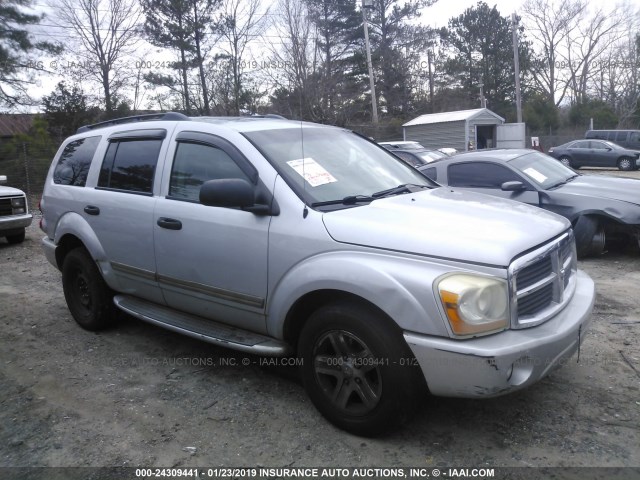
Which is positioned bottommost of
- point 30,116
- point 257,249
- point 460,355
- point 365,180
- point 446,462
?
point 446,462

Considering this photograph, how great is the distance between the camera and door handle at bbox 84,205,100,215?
453 centimetres

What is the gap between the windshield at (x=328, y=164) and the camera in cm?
342

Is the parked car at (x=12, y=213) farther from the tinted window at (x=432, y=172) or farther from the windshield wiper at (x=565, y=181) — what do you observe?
the windshield wiper at (x=565, y=181)

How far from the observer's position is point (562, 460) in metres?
2.82

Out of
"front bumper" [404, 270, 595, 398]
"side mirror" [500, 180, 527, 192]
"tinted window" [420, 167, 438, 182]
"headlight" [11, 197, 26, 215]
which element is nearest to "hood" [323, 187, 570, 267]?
"front bumper" [404, 270, 595, 398]

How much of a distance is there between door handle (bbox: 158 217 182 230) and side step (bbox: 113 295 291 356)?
2.21 ft

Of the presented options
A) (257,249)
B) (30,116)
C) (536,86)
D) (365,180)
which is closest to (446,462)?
(257,249)

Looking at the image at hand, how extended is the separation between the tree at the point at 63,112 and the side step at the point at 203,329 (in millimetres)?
21569

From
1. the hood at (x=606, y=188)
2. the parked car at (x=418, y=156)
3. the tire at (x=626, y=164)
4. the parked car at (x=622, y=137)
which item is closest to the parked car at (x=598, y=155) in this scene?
the tire at (x=626, y=164)

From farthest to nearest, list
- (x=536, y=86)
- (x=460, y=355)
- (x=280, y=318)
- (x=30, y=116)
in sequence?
(x=536, y=86)
(x=30, y=116)
(x=280, y=318)
(x=460, y=355)

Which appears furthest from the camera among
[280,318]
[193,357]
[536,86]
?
[536,86]

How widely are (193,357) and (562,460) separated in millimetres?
2736

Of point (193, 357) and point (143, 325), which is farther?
point (143, 325)

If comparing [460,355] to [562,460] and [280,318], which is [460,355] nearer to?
[562,460]
